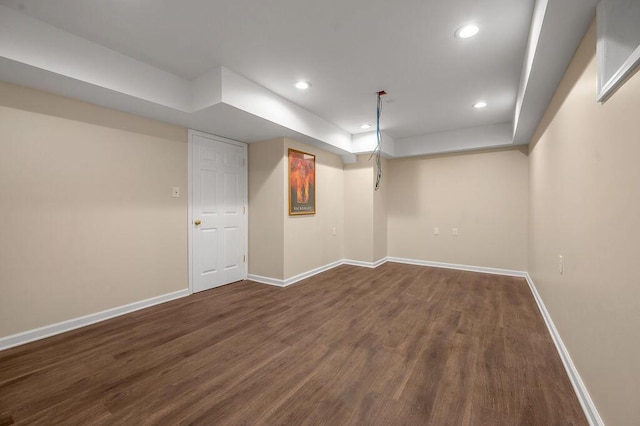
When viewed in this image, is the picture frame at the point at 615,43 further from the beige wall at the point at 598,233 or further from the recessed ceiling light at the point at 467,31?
the recessed ceiling light at the point at 467,31

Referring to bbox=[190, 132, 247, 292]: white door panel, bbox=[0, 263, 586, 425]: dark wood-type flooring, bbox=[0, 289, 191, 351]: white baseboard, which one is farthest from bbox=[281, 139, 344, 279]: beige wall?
bbox=[0, 289, 191, 351]: white baseboard

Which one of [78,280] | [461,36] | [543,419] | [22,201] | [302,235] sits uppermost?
[461,36]

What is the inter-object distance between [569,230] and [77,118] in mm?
4350

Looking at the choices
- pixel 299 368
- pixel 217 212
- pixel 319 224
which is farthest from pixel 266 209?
pixel 299 368

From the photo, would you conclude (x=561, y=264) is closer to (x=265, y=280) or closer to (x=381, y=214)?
(x=381, y=214)

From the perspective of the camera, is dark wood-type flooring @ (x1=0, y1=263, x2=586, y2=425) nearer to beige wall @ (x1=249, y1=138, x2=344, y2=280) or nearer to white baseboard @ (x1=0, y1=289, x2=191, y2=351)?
white baseboard @ (x1=0, y1=289, x2=191, y2=351)

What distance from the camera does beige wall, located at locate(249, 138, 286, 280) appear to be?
396 cm

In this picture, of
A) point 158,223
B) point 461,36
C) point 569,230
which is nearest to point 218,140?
point 158,223

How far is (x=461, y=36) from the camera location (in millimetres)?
2150

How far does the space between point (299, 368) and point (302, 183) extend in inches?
112

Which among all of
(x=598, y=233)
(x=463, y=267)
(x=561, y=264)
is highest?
(x=598, y=233)

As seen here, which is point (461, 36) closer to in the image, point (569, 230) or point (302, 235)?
point (569, 230)

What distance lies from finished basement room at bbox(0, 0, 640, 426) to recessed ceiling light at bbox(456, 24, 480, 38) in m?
0.02

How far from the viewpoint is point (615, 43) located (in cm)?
121
